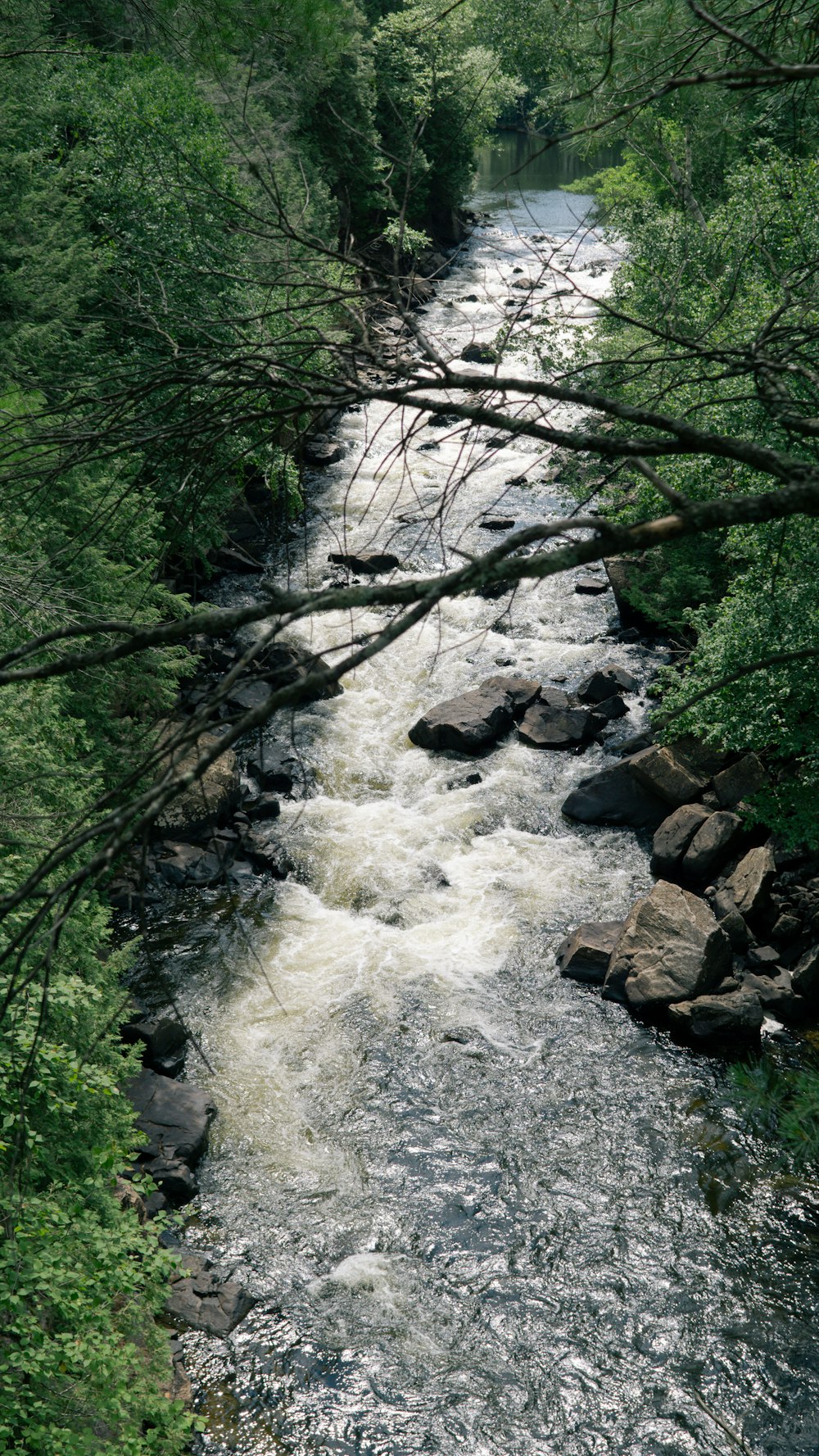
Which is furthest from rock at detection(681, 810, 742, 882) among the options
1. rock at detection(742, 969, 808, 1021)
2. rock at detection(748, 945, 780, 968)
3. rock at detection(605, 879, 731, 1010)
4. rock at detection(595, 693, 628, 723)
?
rock at detection(595, 693, 628, 723)

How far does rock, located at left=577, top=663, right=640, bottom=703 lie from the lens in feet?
53.2

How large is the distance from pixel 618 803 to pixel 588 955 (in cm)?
307

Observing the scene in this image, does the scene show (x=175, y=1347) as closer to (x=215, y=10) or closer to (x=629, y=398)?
(x=215, y=10)

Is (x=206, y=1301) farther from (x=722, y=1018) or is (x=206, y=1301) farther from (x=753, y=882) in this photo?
(x=753, y=882)

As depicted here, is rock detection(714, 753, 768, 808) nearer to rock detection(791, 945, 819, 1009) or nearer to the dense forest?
the dense forest

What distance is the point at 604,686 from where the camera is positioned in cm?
1620

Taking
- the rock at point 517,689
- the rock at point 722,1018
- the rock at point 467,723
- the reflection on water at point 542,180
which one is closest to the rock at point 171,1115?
the rock at point 722,1018

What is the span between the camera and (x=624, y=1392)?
25.0 feet

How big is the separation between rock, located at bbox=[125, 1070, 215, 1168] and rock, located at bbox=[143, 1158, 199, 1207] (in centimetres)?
10

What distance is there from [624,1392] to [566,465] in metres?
6.54

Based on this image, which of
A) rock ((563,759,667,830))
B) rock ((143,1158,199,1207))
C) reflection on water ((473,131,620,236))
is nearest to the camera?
rock ((143,1158,199,1207))

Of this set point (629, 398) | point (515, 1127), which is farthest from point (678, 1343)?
point (629, 398)

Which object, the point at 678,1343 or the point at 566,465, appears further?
the point at 678,1343

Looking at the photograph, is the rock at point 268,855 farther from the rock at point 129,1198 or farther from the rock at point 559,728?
the rock at point 129,1198
